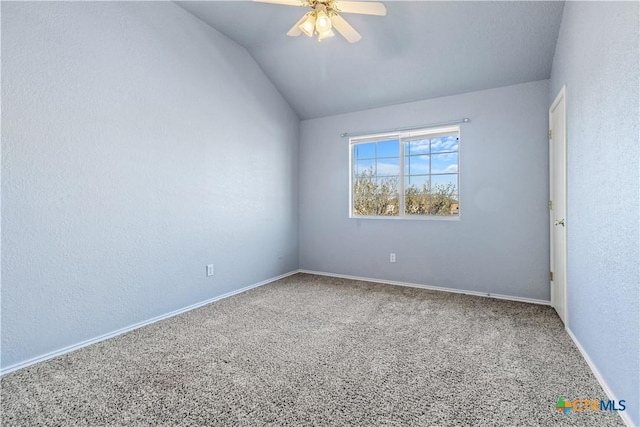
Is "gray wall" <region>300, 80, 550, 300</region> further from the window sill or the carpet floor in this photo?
the carpet floor

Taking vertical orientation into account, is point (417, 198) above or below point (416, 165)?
below

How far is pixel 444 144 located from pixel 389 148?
0.70 metres

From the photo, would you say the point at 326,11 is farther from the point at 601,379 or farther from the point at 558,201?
the point at 601,379

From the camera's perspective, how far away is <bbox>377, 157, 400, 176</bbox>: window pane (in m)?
4.07

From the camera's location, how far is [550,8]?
253cm

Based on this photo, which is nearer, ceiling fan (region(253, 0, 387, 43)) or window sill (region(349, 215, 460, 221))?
ceiling fan (region(253, 0, 387, 43))

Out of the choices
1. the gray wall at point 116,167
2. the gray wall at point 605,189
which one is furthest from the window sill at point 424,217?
the gray wall at point 116,167

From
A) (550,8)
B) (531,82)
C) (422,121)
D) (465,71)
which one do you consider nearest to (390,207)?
(422,121)

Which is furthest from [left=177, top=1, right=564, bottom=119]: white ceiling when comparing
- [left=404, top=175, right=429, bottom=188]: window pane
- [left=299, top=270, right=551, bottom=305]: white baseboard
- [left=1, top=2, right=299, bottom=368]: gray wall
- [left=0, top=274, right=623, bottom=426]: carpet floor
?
[left=0, top=274, right=623, bottom=426]: carpet floor

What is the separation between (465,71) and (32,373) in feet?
14.4

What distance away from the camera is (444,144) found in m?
3.75

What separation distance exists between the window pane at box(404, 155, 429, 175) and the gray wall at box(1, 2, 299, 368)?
199 centimetres

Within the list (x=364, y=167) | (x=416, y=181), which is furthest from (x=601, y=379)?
(x=364, y=167)

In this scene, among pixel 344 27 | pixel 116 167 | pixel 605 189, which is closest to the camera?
pixel 605 189
